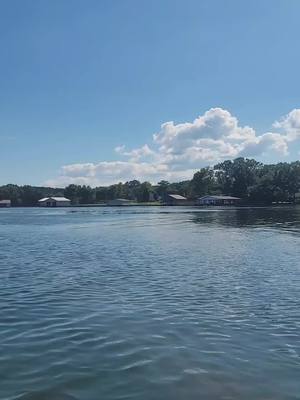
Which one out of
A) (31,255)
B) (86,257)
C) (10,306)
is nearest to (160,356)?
(10,306)

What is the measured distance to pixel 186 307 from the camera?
1473 centimetres

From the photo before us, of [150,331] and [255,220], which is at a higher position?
[150,331]

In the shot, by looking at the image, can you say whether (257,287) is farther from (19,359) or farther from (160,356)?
(19,359)

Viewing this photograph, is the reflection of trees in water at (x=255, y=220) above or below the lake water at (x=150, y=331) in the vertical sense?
below

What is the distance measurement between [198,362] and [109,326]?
11.3ft

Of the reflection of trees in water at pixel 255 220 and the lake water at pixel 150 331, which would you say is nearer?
the lake water at pixel 150 331

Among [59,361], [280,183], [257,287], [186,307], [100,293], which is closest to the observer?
[59,361]

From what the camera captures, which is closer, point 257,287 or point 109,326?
point 109,326

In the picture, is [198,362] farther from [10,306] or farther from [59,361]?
[10,306]

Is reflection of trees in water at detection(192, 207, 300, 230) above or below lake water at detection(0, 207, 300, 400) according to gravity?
below

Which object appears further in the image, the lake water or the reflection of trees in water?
the reflection of trees in water

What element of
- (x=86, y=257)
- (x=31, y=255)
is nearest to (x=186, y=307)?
(x=86, y=257)

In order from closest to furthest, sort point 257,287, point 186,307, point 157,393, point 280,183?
1. point 157,393
2. point 186,307
3. point 257,287
4. point 280,183

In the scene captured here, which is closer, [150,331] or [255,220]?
[150,331]
